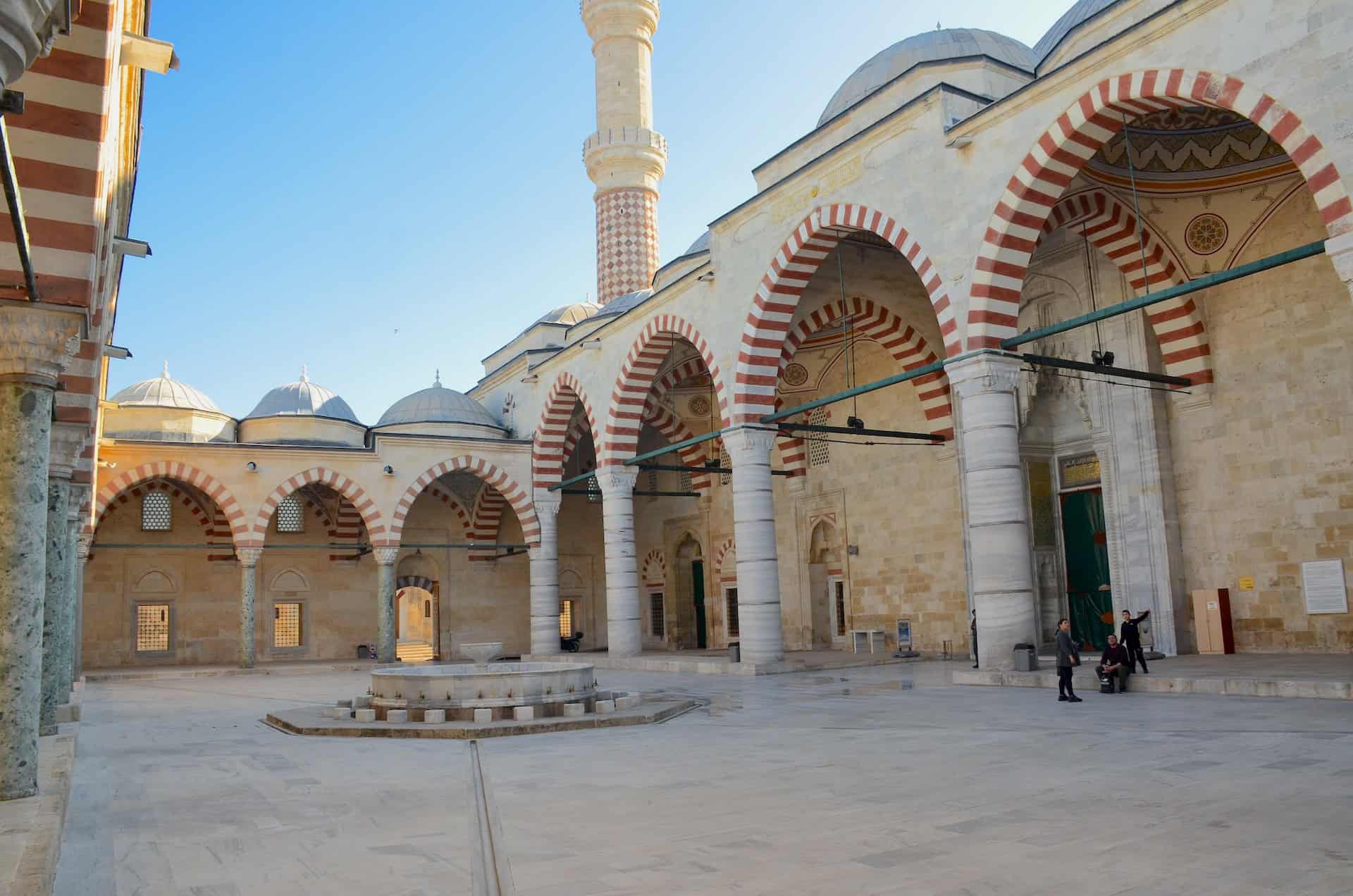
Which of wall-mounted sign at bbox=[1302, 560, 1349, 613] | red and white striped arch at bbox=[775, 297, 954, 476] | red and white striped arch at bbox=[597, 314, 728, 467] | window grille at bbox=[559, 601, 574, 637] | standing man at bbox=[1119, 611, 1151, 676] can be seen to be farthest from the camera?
window grille at bbox=[559, 601, 574, 637]

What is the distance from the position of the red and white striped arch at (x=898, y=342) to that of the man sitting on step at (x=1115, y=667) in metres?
6.81

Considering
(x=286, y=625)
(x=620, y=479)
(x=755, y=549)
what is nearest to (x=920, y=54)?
(x=755, y=549)

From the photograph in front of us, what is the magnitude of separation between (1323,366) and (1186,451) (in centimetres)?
174

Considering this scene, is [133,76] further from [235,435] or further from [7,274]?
[235,435]

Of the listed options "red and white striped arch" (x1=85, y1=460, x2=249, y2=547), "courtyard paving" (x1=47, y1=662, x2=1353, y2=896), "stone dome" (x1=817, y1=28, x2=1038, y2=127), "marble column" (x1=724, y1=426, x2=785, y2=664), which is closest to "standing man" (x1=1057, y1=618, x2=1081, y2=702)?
"courtyard paving" (x1=47, y1=662, x2=1353, y2=896)

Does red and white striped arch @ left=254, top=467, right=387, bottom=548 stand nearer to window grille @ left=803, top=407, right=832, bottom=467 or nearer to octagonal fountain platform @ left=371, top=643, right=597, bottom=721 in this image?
window grille @ left=803, top=407, right=832, bottom=467

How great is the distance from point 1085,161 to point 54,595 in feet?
30.9

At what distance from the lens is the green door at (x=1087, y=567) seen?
526 inches

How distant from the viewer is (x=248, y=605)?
18516 millimetres

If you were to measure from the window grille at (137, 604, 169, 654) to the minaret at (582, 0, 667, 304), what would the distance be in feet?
38.4

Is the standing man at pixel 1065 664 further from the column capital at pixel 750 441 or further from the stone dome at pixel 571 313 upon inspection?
the stone dome at pixel 571 313

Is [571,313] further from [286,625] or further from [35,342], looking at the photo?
[35,342]

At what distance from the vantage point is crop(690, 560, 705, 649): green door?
22000 millimetres

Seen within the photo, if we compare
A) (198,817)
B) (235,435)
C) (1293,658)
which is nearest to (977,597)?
(1293,658)
